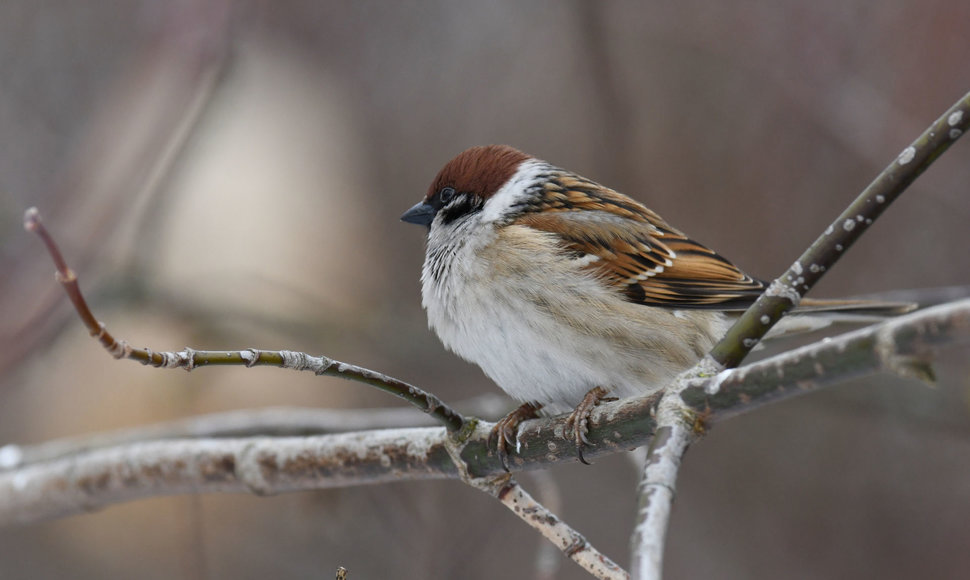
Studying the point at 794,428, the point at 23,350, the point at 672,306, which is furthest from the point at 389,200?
the point at 23,350

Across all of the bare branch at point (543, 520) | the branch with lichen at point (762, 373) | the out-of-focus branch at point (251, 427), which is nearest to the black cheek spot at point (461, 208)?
the out-of-focus branch at point (251, 427)

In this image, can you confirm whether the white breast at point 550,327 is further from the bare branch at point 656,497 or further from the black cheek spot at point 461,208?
the bare branch at point 656,497

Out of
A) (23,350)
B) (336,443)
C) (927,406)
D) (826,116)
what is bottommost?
(23,350)

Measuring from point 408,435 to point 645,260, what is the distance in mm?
849

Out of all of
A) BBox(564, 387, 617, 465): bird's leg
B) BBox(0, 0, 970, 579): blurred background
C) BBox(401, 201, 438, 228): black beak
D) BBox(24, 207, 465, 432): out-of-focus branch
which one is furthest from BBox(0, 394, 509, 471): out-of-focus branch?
BBox(24, 207, 465, 432): out-of-focus branch

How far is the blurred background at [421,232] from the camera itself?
3.76 m

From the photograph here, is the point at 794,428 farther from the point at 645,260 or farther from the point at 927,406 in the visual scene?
the point at 645,260

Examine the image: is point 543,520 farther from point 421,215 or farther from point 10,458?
point 10,458

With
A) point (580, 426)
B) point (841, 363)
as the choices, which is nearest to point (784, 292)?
point (841, 363)

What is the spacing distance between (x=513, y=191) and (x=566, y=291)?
20.4 inches

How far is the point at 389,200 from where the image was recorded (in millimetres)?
4988

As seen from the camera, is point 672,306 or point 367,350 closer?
point 672,306

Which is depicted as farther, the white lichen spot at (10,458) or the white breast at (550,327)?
the white lichen spot at (10,458)

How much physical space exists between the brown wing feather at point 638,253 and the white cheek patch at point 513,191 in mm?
65
